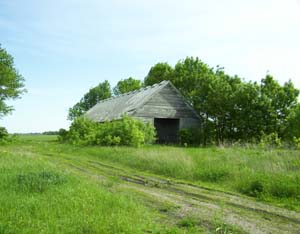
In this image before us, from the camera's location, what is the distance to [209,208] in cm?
822

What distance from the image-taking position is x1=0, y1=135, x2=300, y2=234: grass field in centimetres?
647

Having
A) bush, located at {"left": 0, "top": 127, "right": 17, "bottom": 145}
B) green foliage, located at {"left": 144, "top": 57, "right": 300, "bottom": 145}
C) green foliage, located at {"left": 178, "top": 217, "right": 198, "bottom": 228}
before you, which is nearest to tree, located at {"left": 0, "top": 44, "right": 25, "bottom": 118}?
bush, located at {"left": 0, "top": 127, "right": 17, "bottom": 145}

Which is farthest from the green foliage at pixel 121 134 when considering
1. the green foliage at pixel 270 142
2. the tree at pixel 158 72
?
the tree at pixel 158 72

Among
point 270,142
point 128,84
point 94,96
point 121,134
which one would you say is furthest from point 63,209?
point 94,96

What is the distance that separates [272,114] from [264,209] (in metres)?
20.6

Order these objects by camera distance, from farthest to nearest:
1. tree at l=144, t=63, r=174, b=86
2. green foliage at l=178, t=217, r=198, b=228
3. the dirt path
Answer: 1. tree at l=144, t=63, r=174, b=86
2. the dirt path
3. green foliage at l=178, t=217, r=198, b=228

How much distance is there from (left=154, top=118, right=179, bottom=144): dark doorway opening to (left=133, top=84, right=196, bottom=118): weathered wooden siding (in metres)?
1.41

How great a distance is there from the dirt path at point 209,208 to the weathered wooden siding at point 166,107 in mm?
19413

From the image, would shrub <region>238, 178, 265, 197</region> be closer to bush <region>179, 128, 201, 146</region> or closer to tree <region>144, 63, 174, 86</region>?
bush <region>179, 128, 201, 146</region>

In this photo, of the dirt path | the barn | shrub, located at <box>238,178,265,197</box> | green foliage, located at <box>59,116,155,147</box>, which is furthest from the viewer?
the barn

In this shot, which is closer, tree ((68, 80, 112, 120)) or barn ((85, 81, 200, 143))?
barn ((85, 81, 200, 143))

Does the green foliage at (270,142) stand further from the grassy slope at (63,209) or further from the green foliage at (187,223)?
the green foliage at (187,223)

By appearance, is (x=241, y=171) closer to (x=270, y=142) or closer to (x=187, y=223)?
(x=187, y=223)

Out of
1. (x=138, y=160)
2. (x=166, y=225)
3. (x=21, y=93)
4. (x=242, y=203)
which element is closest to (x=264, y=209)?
(x=242, y=203)
